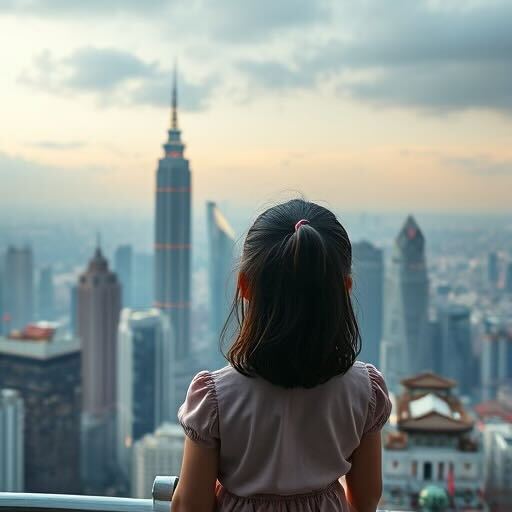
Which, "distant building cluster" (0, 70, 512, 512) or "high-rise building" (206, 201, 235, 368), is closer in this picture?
"distant building cluster" (0, 70, 512, 512)

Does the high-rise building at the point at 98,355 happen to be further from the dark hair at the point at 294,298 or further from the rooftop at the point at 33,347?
the dark hair at the point at 294,298

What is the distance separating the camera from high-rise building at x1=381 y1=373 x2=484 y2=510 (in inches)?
137

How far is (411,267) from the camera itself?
9883 mm

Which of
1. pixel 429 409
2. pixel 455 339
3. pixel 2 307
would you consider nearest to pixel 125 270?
pixel 2 307

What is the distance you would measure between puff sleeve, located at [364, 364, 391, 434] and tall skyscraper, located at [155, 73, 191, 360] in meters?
12.5

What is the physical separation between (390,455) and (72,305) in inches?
390

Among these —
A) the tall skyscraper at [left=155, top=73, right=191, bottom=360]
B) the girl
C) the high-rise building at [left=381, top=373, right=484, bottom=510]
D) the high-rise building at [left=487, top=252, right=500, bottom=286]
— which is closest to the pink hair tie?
the girl

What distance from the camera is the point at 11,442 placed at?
857 centimetres

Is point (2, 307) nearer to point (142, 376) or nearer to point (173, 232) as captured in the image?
point (142, 376)

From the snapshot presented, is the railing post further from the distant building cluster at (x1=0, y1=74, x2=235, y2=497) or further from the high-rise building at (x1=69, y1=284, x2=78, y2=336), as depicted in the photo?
the high-rise building at (x1=69, y1=284, x2=78, y2=336)

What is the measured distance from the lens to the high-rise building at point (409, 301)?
934 cm

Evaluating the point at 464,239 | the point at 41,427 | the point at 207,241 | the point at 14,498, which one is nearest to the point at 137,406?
the point at 41,427

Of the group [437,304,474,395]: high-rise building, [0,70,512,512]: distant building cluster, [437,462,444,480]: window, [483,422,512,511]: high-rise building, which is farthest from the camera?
[437,304,474,395]: high-rise building

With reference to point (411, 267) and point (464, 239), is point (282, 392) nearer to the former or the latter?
point (464, 239)
